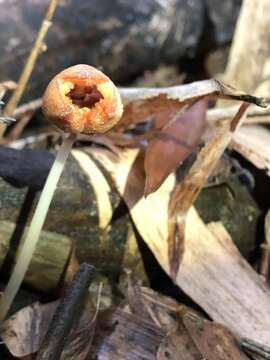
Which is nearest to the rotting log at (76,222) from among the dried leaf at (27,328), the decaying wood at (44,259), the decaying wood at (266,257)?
the decaying wood at (44,259)

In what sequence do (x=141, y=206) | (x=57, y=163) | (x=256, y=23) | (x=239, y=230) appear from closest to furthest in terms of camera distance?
(x=57, y=163) → (x=141, y=206) → (x=239, y=230) → (x=256, y=23)

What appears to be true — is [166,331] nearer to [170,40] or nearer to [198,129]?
[198,129]

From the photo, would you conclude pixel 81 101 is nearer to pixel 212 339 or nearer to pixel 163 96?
pixel 163 96

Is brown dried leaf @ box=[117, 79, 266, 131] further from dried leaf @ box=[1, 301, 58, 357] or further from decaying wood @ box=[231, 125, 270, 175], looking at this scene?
dried leaf @ box=[1, 301, 58, 357]

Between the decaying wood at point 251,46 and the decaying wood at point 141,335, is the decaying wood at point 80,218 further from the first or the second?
the decaying wood at point 251,46

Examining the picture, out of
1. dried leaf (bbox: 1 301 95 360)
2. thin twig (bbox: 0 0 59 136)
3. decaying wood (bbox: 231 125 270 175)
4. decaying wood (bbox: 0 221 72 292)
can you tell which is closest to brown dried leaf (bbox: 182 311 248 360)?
dried leaf (bbox: 1 301 95 360)

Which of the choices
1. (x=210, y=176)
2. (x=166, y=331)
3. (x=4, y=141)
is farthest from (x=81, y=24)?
(x=166, y=331)

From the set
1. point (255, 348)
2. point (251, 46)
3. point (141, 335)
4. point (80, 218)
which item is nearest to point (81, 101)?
point (80, 218)
